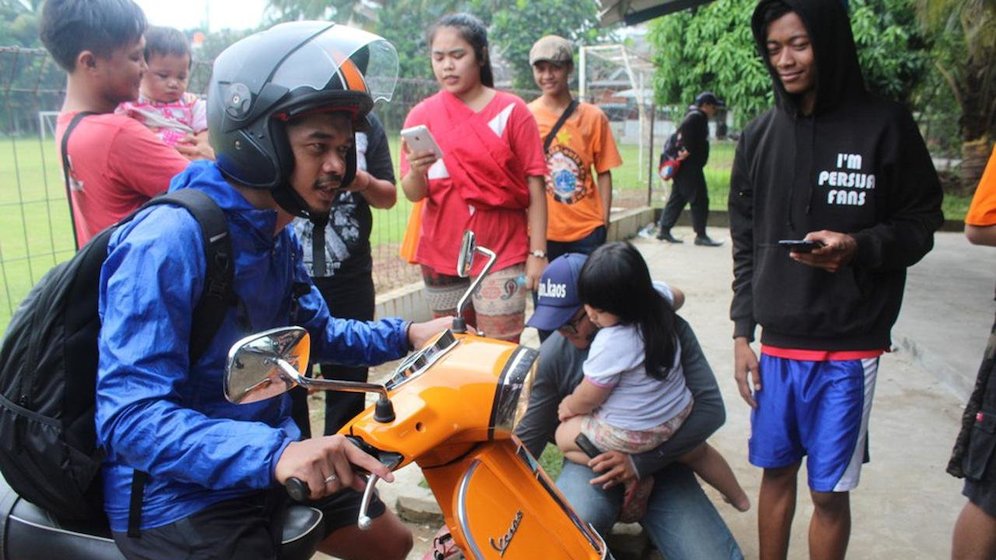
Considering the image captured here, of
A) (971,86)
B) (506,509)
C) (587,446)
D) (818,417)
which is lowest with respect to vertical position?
(587,446)

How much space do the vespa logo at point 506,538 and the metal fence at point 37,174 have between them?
6.65 ft

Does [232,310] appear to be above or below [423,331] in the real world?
above

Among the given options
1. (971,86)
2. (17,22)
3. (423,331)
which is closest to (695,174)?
(971,86)

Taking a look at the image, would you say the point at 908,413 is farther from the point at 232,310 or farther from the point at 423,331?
the point at 232,310

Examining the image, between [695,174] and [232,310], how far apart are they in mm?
9385

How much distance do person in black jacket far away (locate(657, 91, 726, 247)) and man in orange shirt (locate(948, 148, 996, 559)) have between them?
26.5ft

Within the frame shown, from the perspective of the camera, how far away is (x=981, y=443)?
7.49ft

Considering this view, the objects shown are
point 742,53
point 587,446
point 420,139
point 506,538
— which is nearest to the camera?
point 506,538

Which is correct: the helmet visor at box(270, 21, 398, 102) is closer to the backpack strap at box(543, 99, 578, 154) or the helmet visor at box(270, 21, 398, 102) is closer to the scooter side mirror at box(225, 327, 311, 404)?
the scooter side mirror at box(225, 327, 311, 404)

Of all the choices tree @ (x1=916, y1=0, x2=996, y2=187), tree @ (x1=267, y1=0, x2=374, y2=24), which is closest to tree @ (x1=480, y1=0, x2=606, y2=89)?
tree @ (x1=267, y1=0, x2=374, y2=24)

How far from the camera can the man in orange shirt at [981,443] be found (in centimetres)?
228

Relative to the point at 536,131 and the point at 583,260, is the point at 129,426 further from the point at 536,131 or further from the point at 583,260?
the point at 536,131

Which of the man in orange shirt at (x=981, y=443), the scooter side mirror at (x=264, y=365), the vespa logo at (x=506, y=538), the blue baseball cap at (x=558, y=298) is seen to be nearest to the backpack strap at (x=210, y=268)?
the scooter side mirror at (x=264, y=365)

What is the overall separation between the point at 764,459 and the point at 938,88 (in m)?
15.2
